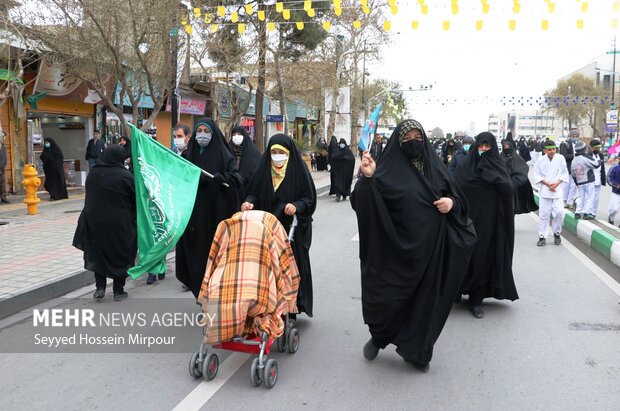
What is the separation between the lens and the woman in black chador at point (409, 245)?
3930 mm

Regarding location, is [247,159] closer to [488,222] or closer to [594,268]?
[488,222]

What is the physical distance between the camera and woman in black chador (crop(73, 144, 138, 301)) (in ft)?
18.9

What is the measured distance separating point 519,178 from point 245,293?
584 cm

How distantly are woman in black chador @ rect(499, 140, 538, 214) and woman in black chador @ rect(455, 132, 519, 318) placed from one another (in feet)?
8.39

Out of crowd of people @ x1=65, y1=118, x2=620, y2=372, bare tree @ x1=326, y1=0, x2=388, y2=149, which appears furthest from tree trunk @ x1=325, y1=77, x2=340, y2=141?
crowd of people @ x1=65, y1=118, x2=620, y2=372

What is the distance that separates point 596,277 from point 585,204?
5.13 metres

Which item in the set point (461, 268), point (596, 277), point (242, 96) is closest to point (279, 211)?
point (461, 268)

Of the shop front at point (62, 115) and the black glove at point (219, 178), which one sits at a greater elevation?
the shop front at point (62, 115)

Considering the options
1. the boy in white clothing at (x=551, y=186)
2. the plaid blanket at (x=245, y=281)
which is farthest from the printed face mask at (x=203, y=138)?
the boy in white clothing at (x=551, y=186)

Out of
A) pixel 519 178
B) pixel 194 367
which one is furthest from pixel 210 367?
pixel 519 178

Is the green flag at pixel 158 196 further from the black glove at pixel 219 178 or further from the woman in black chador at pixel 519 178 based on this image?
the woman in black chador at pixel 519 178

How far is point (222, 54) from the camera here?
18109mm

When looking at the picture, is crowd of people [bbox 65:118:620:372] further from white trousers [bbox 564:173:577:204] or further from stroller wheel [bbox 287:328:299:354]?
white trousers [bbox 564:173:577:204]

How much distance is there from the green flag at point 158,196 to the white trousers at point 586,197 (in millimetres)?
9002
